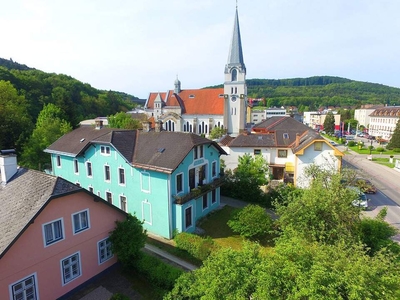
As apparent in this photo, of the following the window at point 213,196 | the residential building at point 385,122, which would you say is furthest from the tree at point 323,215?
the residential building at point 385,122

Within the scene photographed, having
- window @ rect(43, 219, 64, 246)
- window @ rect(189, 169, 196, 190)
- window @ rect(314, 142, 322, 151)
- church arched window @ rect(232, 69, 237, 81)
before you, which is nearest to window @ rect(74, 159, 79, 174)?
window @ rect(189, 169, 196, 190)

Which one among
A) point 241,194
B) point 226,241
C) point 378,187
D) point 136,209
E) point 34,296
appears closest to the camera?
point 34,296

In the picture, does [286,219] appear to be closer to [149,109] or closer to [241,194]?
[241,194]

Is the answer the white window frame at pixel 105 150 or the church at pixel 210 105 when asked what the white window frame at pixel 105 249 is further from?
the church at pixel 210 105

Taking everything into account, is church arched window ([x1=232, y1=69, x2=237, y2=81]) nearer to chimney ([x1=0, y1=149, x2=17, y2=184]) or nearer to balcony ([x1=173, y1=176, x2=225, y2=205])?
balcony ([x1=173, y1=176, x2=225, y2=205])

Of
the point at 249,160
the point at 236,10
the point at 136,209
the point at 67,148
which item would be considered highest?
the point at 236,10

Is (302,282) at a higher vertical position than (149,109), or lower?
lower

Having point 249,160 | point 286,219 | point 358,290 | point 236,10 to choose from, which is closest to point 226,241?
point 286,219
